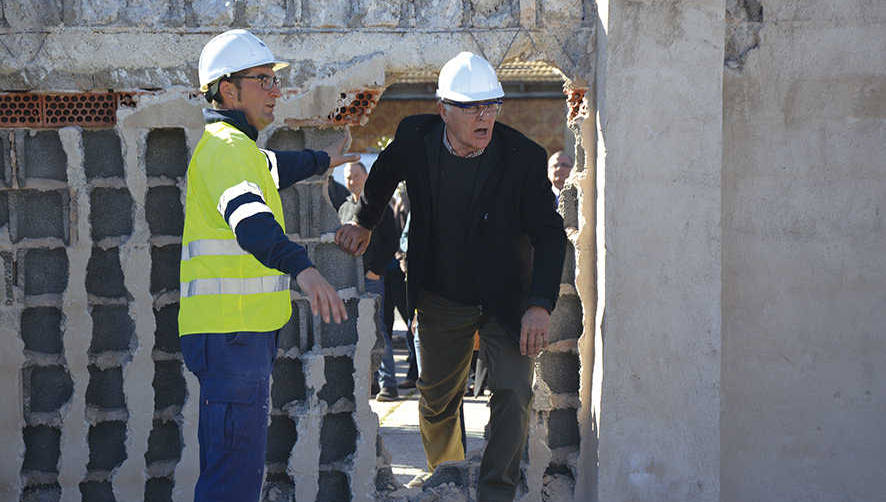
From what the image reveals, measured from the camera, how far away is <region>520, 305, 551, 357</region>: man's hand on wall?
4910mm

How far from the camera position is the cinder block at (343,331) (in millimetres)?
5320

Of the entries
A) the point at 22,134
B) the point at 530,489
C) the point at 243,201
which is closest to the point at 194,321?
the point at 243,201

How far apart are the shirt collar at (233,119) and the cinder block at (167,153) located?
91cm

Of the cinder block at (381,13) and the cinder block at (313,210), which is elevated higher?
the cinder block at (381,13)

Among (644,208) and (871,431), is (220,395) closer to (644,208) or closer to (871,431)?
(644,208)

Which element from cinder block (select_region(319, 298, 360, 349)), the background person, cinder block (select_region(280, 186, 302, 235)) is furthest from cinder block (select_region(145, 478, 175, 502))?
the background person

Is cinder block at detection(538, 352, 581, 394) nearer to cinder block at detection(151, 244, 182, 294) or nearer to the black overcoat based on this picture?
the black overcoat

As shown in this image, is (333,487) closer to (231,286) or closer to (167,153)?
(231,286)

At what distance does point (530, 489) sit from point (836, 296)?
171cm

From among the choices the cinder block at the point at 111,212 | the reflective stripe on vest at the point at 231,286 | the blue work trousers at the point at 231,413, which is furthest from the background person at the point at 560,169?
the blue work trousers at the point at 231,413

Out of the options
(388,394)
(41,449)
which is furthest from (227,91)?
(388,394)

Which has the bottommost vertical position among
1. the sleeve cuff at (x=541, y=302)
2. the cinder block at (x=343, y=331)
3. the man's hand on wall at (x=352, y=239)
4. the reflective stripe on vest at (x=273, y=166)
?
the cinder block at (x=343, y=331)

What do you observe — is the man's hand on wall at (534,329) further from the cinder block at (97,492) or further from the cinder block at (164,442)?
the cinder block at (97,492)

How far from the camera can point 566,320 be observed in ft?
17.7
